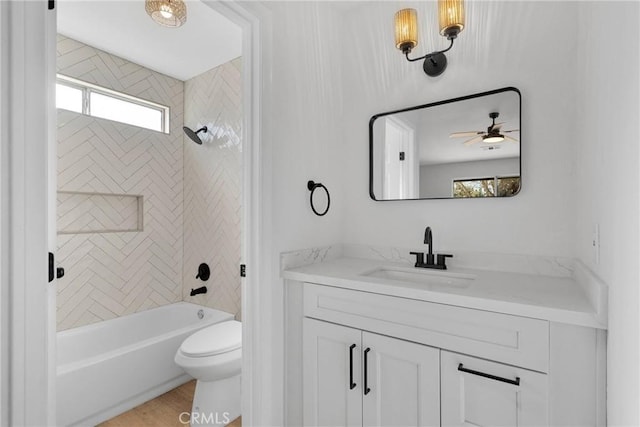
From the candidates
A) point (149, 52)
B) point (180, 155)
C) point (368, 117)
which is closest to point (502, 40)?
point (368, 117)

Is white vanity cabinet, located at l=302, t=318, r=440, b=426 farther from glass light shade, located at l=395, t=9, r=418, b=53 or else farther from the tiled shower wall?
the tiled shower wall

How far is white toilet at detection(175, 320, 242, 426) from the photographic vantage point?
1.76m

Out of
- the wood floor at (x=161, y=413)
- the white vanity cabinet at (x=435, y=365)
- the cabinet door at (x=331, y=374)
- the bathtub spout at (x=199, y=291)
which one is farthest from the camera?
the bathtub spout at (x=199, y=291)

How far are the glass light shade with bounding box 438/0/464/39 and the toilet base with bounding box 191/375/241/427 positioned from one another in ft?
7.14

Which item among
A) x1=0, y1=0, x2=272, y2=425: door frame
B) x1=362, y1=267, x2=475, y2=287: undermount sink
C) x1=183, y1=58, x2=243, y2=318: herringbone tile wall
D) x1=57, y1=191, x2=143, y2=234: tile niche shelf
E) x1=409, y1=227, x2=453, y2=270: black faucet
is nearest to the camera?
x1=0, y1=0, x2=272, y2=425: door frame

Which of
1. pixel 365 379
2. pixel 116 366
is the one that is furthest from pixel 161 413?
pixel 365 379

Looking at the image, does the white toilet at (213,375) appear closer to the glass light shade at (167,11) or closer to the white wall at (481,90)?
the white wall at (481,90)

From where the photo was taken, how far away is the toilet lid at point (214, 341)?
1801 millimetres

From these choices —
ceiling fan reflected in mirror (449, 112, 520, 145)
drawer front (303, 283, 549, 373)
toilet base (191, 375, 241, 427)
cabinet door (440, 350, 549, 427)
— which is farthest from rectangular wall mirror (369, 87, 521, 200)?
toilet base (191, 375, 241, 427)

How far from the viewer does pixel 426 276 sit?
1552mm

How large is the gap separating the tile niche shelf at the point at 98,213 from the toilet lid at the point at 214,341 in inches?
51.1

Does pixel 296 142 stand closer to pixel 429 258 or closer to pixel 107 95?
pixel 429 258

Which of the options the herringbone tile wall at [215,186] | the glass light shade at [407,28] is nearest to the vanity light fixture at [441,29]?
the glass light shade at [407,28]

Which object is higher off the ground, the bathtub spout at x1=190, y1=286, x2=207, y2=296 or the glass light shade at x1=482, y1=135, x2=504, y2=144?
the glass light shade at x1=482, y1=135, x2=504, y2=144
